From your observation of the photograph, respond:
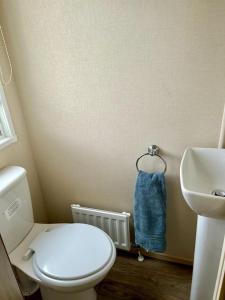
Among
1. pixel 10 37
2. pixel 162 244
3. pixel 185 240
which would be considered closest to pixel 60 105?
pixel 10 37

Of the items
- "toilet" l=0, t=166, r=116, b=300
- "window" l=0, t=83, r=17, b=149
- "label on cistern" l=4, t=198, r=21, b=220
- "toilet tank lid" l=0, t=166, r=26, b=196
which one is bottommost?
"toilet" l=0, t=166, r=116, b=300

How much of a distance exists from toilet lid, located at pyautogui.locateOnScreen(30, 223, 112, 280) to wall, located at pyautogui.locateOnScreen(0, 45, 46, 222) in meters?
0.40

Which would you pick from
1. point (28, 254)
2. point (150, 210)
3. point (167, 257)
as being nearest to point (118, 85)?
point (150, 210)

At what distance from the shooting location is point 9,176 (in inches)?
52.4

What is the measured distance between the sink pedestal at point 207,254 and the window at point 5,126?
3.92ft

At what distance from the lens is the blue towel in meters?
1.35

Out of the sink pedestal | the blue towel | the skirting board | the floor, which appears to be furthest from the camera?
the skirting board

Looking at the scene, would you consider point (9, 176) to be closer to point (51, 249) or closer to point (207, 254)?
point (51, 249)

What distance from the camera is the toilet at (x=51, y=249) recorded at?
1.13 metres

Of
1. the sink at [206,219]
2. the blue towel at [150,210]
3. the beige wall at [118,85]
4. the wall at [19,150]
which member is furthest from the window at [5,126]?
the sink at [206,219]

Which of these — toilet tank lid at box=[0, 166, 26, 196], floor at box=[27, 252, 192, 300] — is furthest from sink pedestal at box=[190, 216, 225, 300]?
toilet tank lid at box=[0, 166, 26, 196]

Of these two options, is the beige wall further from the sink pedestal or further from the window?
Answer: the sink pedestal

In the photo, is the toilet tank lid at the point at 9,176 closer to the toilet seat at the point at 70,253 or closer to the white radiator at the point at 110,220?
the toilet seat at the point at 70,253

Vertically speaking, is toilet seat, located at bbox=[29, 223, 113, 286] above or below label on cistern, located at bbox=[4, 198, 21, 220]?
below
